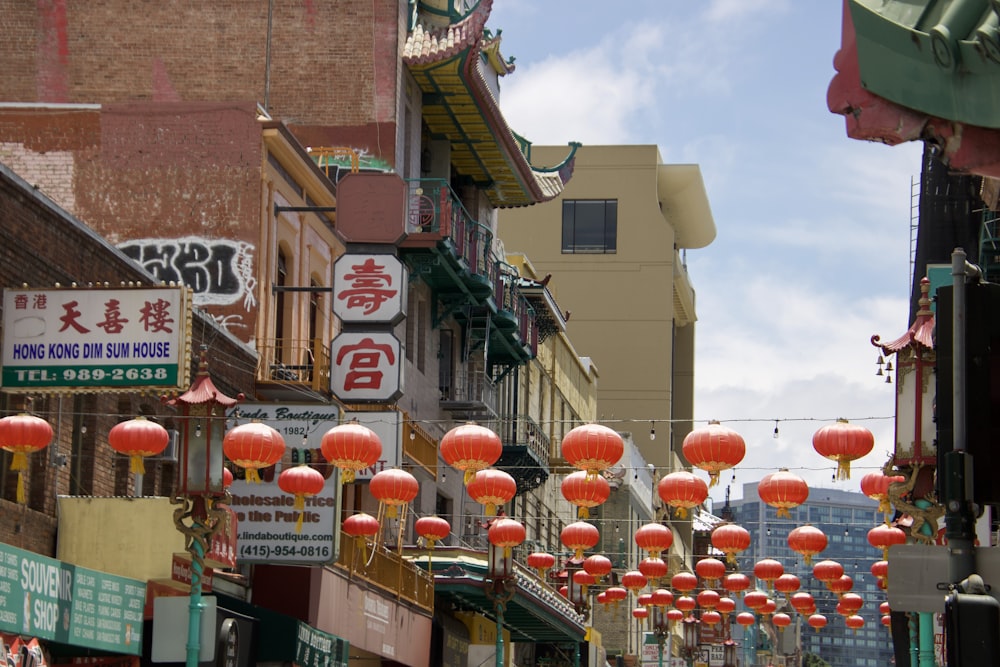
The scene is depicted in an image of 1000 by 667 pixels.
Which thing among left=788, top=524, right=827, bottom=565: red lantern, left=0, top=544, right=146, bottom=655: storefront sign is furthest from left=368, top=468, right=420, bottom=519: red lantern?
left=788, top=524, right=827, bottom=565: red lantern

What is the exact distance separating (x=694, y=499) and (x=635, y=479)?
4880cm

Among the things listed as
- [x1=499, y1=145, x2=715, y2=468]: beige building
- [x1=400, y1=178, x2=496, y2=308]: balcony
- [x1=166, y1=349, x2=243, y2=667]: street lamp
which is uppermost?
[x1=499, y1=145, x2=715, y2=468]: beige building

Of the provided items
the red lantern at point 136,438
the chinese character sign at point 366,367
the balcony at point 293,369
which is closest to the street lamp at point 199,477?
the red lantern at point 136,438

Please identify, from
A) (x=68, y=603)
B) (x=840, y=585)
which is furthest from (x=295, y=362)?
(x=840, y=585)

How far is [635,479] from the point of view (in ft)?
247

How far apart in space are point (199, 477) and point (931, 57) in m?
14.1

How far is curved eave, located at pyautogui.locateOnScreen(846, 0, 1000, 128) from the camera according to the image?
9297mm

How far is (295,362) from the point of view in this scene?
33938 mm

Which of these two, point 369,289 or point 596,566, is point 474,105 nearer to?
point 369,289

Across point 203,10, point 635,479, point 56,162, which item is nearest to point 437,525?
point 56,162

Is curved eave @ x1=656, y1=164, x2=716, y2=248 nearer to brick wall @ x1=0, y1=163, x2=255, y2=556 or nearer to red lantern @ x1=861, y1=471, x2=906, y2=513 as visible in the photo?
red lantern @ x1=861, y1=471, x2=906, y2=513

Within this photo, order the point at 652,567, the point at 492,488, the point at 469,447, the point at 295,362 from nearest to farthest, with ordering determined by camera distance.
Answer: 1. the point at 469,447
2. the point at 492,488
3. the point at 295,362
4. the point at 652,567

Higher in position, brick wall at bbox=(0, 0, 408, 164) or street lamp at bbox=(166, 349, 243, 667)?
brick wall at bbox=(0, 0, 408, 164)

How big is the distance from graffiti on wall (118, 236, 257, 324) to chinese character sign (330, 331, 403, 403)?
1.81 m
